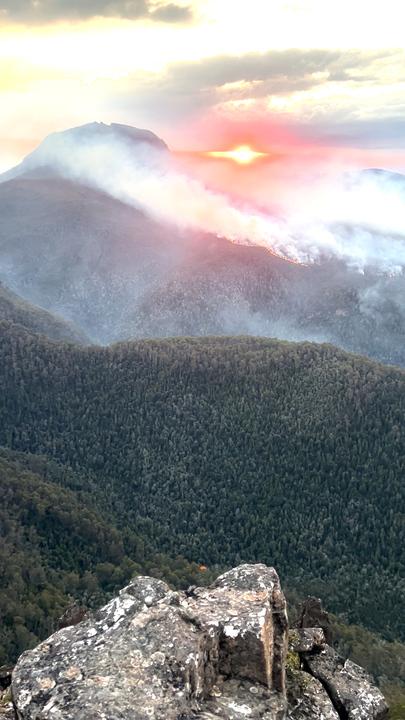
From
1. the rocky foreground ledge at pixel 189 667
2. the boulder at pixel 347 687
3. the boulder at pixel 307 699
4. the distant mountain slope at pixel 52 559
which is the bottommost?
the distant mountain slope at pixel 52 559

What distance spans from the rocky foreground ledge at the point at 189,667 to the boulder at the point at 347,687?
0.23 feet

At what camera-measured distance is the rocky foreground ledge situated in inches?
1077

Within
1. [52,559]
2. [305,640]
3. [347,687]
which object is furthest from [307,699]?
[52,559]

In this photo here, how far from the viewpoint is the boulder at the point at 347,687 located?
34.3 meters

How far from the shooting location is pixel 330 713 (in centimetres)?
3241

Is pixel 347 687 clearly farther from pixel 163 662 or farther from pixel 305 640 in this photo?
pixel 163 662

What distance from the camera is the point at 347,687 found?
35719 millimetres

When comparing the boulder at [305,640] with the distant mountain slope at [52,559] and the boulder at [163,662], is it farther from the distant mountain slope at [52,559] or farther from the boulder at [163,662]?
the distant mountain slope at [52,559]

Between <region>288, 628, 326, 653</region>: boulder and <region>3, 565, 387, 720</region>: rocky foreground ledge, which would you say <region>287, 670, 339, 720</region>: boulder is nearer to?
<region>3, 565, 387, 720</region>: rocky foreground ledge

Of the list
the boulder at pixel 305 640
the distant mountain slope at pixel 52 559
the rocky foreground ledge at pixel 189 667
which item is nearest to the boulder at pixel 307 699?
the rocky foreground ledge at pixel 189 667

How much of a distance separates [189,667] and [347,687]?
12.4 m

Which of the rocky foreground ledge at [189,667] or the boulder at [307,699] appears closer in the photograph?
the rocky foreground ledge at [189,667]

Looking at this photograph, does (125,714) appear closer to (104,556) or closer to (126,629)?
(126,629)

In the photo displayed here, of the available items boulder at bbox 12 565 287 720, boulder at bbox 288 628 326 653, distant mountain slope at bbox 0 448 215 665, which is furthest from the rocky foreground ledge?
distant mountain slope at bbox 0 448 215 665
